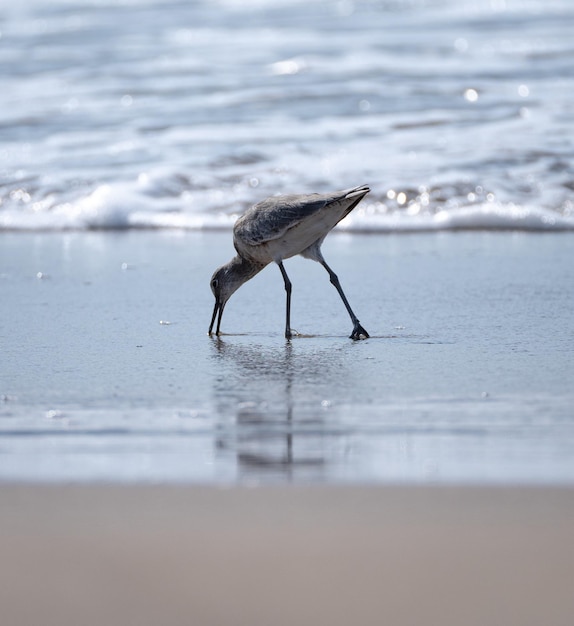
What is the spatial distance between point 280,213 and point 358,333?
760 mm

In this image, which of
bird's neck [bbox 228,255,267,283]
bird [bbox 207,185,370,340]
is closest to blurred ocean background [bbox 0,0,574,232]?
bird's neck [bbox 228,255,267,283]

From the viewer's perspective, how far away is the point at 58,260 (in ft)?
25.1

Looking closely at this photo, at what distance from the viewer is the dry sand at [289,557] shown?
2.39 m

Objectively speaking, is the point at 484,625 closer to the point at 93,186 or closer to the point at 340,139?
the point at 93,186

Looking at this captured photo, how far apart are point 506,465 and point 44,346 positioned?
2589mm

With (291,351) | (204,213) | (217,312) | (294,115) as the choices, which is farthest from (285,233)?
(294,115)

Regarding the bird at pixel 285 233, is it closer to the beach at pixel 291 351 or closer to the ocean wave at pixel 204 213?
the beach at pixel 291 351

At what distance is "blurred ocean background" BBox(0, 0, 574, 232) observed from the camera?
911 centimetres

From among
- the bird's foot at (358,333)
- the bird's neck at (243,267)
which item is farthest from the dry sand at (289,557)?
the bird's neck at (243,267)

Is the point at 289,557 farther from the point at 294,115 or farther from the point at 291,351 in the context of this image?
the point at 294,115

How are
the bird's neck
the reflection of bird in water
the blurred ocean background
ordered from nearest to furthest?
the reflection of bird in water → the bird's neck → the blurred ocean background

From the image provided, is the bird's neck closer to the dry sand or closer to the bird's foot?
the bird's foot

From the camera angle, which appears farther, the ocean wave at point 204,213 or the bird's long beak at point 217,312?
the ocean wave at point 204,213

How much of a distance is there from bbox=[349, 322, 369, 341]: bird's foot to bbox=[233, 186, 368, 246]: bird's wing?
2.10ft
